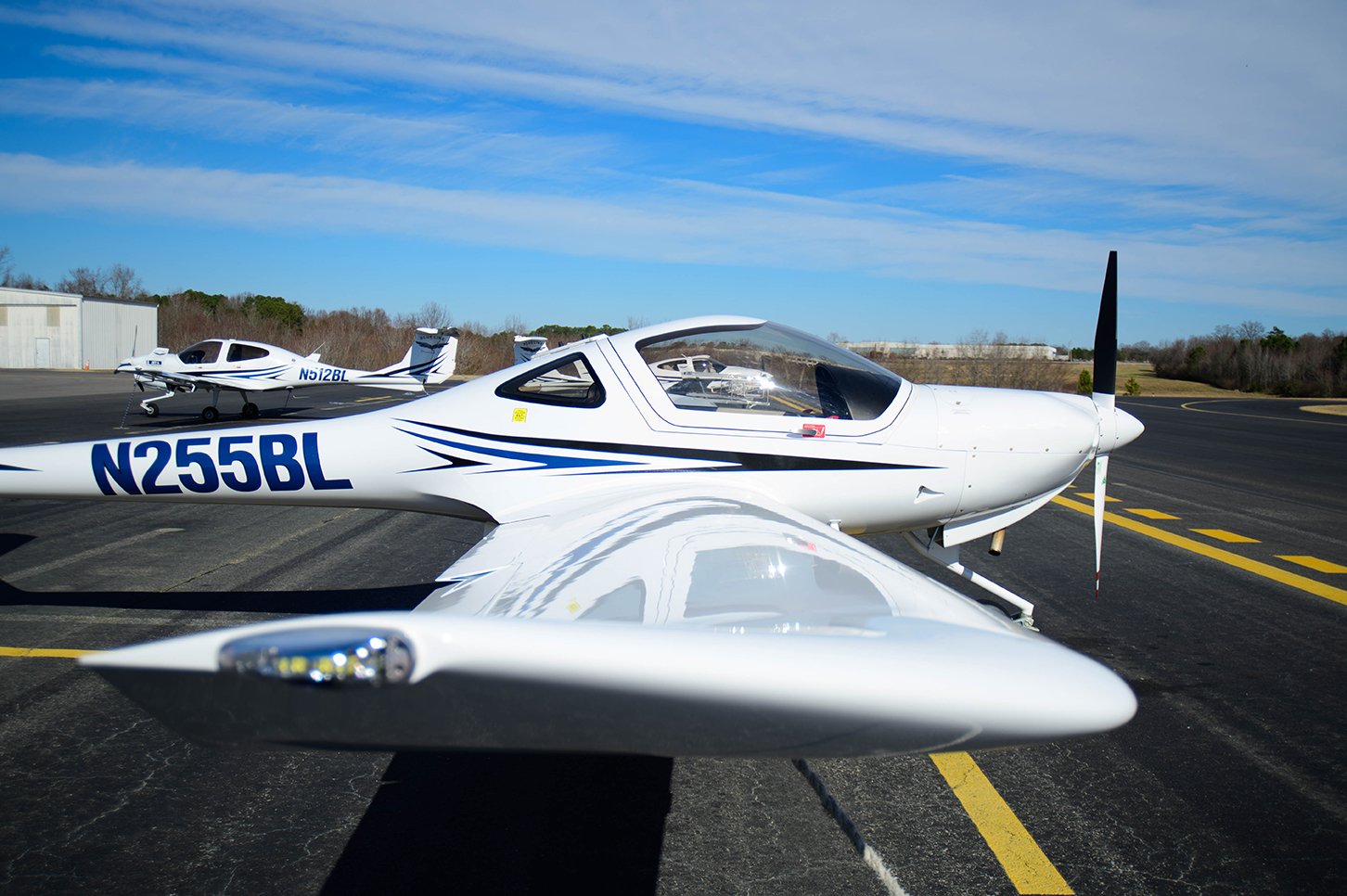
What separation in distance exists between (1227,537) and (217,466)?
9.21m

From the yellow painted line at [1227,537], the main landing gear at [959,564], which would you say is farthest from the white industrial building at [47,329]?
the yellow painted line at [1227,537]

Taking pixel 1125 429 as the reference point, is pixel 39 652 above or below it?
below

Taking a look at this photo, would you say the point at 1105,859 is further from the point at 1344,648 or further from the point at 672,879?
the point at 1344,648

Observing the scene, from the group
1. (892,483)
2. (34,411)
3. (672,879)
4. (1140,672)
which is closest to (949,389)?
(892,483)

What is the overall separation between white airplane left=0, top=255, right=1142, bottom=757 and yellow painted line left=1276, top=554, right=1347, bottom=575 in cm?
362

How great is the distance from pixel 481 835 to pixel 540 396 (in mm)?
2498

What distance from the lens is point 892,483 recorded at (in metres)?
4.82

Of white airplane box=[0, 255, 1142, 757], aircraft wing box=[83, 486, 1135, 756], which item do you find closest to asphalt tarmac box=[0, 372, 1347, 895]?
aircraft wing box=[83, 486, 1135, 756]

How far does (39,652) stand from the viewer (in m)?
4.72

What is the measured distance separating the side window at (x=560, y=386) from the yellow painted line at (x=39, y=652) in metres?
2.69

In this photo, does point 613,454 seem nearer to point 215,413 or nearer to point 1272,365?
point 215,413

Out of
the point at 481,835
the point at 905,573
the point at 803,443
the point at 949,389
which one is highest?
the point at 949,389

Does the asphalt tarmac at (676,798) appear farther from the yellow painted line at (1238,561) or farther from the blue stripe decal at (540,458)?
the blue stripe decal at (540,458)

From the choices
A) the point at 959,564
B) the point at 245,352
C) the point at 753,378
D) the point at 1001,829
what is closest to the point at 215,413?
the point at 245,352
